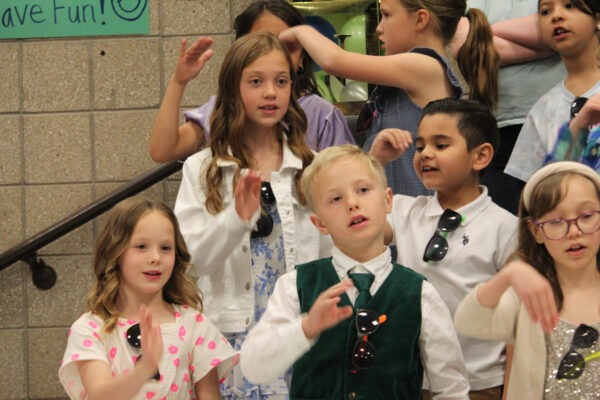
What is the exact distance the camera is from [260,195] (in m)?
2.75

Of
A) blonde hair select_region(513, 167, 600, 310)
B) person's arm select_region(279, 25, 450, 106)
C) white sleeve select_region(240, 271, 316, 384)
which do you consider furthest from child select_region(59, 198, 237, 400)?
blonde hair select_region(513, 167, 600, 310)

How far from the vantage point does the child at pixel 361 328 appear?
89.4 inches

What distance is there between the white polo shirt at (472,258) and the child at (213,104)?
1.75ft

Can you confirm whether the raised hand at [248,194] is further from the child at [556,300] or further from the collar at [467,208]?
the child at [556,300]

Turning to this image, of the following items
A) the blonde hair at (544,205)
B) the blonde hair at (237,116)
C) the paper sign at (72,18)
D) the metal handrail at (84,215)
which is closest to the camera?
the blonde hair at (544,205)

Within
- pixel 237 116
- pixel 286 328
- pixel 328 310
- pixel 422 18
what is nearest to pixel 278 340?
pixel 286 328

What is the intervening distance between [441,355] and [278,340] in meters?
0.39

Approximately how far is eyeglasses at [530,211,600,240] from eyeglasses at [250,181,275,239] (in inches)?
30.8

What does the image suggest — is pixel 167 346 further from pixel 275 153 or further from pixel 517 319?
pixel 517 319

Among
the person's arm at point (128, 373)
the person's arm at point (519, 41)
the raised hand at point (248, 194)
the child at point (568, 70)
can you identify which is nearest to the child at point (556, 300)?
the child at point (568, 70)

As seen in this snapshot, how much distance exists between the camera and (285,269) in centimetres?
275

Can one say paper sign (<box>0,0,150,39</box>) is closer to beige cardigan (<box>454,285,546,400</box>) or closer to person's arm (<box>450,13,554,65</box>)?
person's arm (<box>450,13,554,65</box>)

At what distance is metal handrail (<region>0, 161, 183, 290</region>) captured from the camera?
3.85 meters

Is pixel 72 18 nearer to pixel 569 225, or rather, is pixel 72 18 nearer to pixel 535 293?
pixel 569 225
